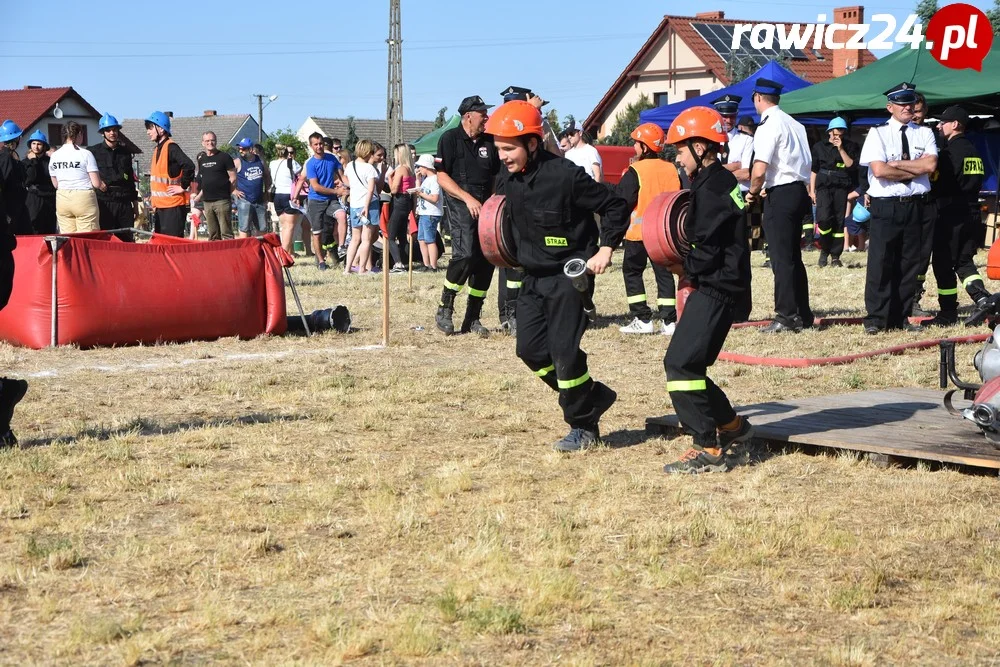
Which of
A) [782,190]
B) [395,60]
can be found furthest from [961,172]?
[395,60]

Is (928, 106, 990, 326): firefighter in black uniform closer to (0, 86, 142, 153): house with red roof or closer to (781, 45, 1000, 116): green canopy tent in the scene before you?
(781, 45, 1000, 116): green canopy tent

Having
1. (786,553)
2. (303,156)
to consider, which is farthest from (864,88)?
(303,156)

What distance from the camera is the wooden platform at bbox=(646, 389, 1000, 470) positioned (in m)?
6.56

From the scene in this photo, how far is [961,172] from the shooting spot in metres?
12.0

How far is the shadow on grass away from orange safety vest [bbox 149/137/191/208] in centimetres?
819

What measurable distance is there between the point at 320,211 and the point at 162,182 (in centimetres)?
501

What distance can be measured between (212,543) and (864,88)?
20.0 metres

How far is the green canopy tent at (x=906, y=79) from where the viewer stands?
2116 centimetres

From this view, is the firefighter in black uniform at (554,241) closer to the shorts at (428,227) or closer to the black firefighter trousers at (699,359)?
the black firefighter trousers at (699,359)

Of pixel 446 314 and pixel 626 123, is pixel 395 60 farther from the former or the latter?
pixel 446 314

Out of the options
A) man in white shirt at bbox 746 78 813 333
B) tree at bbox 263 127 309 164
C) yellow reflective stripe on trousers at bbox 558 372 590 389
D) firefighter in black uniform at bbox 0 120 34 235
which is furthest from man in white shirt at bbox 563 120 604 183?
tree at bbox 263 127 309 164

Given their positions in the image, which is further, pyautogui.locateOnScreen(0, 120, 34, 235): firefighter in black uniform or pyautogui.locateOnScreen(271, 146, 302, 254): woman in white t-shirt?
pyautogui.locateOnScreen(271, 146, 302, 254): woman in white t-shirt

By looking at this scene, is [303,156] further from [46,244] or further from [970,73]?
[46,244]

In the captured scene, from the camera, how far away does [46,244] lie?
10492 mm
